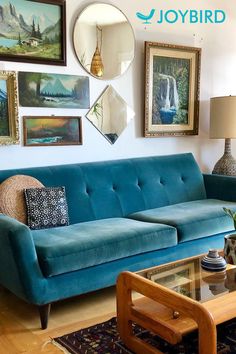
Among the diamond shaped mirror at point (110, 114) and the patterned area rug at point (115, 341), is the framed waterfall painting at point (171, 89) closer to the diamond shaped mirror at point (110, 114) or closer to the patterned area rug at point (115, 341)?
the diamond shaped mirror at point (110, 114)

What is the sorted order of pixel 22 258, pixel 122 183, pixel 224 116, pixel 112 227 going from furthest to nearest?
pixel 224 116, pixel 122 183, pixel 112 227, pixel 22 258

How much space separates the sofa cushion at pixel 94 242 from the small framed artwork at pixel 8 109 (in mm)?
764

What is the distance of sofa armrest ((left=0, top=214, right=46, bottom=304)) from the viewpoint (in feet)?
6.89

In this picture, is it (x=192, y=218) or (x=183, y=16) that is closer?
(x=192, y=218)

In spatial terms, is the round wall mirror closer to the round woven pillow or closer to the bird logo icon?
the bird logo icon

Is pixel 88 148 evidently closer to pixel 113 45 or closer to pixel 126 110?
pixel 126 110

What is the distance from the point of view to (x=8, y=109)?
291cm

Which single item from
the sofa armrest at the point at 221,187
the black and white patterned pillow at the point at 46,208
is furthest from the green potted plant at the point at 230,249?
the sofa armrest at the point at 221,187

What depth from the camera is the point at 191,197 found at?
3586 millimetres

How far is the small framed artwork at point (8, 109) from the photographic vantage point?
288 cm

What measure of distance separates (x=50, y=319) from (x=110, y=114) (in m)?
1.73

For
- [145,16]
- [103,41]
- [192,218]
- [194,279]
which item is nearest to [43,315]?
[194,279]

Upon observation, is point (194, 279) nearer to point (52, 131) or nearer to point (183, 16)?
point (52, 131)

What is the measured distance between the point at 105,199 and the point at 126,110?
2.80 ft
